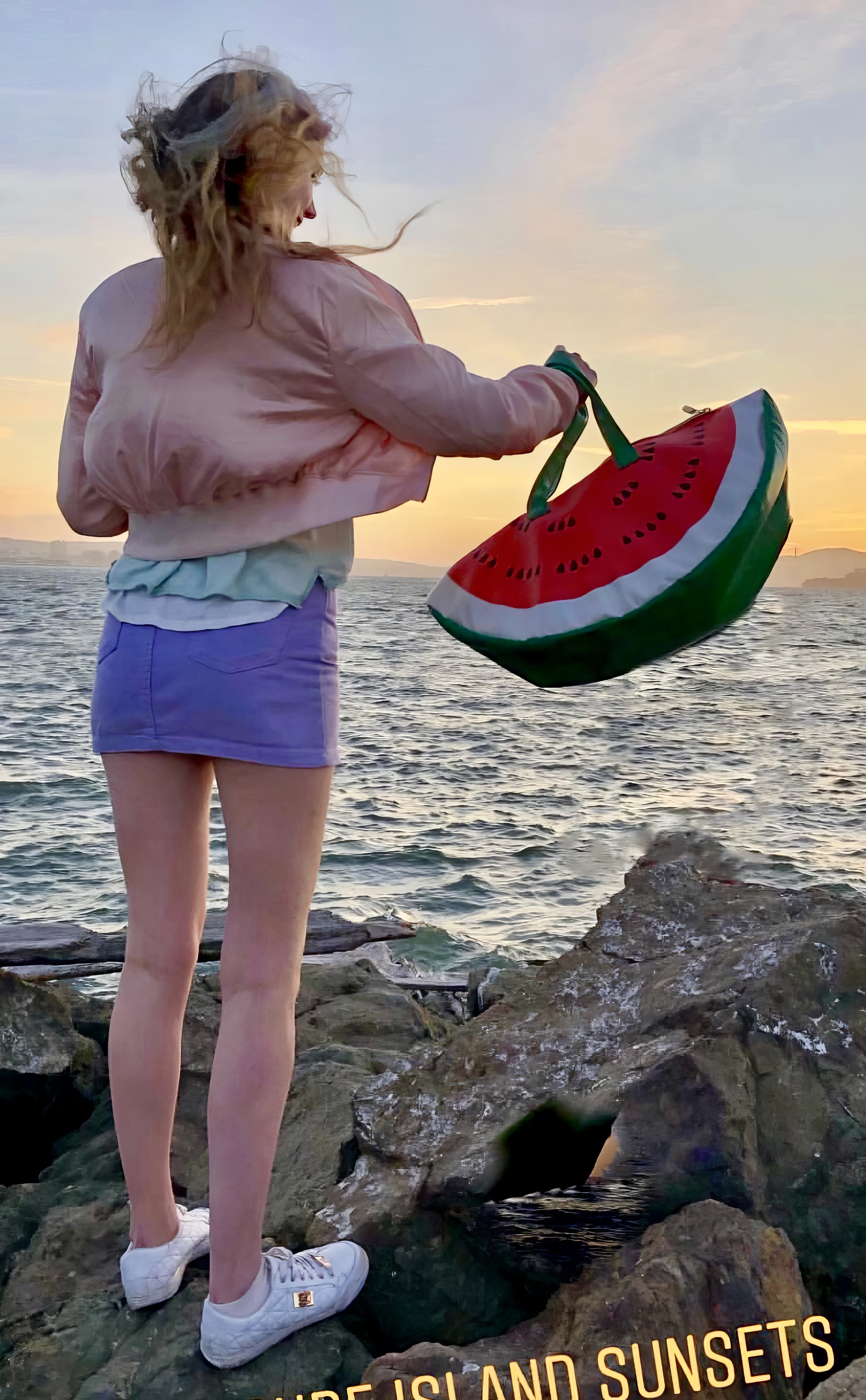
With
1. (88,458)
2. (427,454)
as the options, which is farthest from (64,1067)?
(427,454)

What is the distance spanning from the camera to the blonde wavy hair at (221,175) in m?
1.73

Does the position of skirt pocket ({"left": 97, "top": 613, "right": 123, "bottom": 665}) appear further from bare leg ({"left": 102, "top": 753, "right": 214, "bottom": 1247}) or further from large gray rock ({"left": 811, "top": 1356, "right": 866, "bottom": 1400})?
large gray rock ({"left": 811, "top": 1356, "right": 866, "bottom": 1400})

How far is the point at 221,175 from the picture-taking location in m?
1.76

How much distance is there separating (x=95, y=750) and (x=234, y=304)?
2.63 ft

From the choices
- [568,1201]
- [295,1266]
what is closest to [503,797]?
[568,1201]

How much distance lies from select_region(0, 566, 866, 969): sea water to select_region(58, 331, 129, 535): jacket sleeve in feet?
4.02

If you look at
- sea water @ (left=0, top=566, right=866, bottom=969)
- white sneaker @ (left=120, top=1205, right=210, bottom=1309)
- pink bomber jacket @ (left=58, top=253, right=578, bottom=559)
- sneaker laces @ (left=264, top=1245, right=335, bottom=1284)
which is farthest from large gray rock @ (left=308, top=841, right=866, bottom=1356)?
pink bomber jacket @ (left=58, top=253, right=578, bottom=559)

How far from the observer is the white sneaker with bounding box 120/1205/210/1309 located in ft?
7.28

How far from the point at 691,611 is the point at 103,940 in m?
3.40

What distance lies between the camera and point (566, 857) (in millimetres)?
8961

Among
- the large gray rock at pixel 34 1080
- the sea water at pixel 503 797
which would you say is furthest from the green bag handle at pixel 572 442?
the large gray rock at pixel 34 1080

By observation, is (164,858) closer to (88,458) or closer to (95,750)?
(95,750)

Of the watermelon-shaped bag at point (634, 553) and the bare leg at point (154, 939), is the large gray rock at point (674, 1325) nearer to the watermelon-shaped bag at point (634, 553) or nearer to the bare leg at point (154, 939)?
the bare leg at point (154, 939)

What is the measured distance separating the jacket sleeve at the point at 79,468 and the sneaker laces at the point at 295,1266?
1.45 meters
